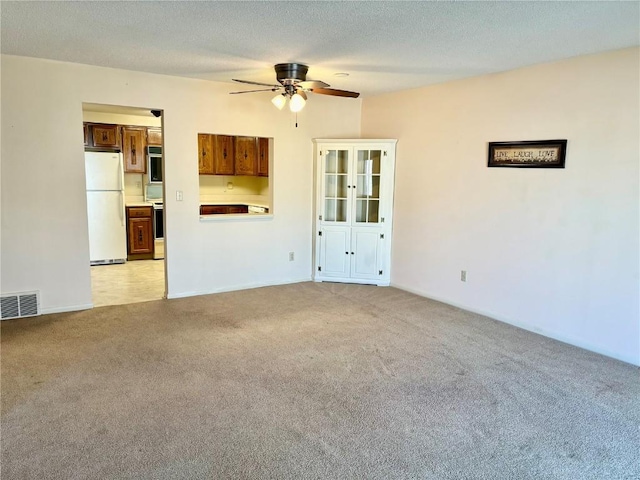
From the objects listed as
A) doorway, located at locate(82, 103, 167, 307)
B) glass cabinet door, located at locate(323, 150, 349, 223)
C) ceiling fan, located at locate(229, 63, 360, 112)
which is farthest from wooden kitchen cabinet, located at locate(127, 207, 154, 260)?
ceiling fan, located at locate(229, 63, 360, 112)

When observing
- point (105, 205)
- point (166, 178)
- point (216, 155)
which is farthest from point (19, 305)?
point (216, 155)

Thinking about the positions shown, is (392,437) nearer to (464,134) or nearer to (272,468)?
(272,468)

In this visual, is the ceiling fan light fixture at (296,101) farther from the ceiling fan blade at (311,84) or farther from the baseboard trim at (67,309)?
the baseboard trim at (67,309)

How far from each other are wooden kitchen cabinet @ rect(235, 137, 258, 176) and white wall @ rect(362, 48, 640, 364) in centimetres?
288

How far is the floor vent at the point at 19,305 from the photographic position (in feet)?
13.8

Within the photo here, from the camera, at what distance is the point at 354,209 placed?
576 centimetres

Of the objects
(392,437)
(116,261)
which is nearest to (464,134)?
(392,437)

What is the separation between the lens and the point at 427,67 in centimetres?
417

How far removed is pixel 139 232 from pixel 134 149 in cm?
135

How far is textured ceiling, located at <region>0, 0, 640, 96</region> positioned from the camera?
2.68 meters

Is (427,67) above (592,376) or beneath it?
above

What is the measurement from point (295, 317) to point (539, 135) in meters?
2.91

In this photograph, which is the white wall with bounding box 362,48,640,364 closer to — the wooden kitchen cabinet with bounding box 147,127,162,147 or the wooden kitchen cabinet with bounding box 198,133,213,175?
the wooden kitchen cabinet with bounding box 198,133,213,175

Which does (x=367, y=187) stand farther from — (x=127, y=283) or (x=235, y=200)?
(x=127, y=283)
